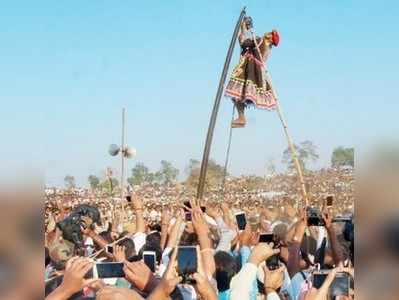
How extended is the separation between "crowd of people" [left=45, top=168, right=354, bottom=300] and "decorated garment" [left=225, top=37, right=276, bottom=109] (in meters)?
1.72

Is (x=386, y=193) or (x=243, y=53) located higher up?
(x=243, y=53)

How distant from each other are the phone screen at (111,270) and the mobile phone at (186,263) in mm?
243

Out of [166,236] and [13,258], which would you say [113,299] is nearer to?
[13,258]

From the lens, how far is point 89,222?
4918mm

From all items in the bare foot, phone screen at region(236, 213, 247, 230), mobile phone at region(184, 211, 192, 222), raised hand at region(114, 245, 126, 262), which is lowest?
raised hand at region(114, 245, 126, 262)

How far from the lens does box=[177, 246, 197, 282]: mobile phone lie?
10.1 ft

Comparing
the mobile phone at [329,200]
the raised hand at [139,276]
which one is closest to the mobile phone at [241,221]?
the mobile phone at [329,200]

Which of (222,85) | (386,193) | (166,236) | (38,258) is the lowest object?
(166,236)

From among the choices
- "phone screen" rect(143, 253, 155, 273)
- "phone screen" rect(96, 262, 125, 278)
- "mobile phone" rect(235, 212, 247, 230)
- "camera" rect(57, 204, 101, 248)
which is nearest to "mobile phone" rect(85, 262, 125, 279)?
"phone screen" rect(96, 262, 125, 278)

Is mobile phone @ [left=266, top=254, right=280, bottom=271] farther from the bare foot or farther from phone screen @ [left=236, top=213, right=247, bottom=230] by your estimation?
the bare foot

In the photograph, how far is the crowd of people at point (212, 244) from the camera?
2750 mm

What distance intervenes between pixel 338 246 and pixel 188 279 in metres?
1.24

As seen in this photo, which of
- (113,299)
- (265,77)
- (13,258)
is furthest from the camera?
(265,77)

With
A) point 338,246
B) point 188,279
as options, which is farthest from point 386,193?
point 338,246
